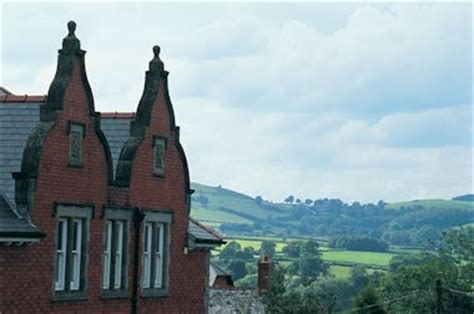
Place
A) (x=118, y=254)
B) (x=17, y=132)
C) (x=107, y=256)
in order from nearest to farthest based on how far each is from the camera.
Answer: (x=17, y=132) < (x=107, y=256) < (x=118, y=254)

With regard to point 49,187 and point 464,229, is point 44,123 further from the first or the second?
point 464,229

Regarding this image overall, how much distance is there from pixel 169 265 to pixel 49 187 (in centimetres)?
772

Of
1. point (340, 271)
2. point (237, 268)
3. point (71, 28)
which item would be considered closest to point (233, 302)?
point (71, 28)

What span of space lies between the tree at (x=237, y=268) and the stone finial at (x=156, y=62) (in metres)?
118

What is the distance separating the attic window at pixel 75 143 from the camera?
32469mm

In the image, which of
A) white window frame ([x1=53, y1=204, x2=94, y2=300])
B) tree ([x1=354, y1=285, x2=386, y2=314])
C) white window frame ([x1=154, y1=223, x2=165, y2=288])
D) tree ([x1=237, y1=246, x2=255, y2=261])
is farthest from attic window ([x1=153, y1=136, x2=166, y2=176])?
tree ([x1=237, y1=246, x2=255, y2=261])

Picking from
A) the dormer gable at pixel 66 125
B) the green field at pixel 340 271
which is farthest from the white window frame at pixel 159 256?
the green field at pixel 340 271

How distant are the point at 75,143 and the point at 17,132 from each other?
65.2 inches

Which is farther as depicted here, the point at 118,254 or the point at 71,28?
the point at 118,254

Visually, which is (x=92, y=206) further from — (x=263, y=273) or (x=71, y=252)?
(x=263, y=273)

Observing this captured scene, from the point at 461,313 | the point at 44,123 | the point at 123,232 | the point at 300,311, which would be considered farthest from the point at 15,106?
the point at 461,313

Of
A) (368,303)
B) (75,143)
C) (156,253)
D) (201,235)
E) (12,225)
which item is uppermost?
(75,143)

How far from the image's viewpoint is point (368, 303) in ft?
234

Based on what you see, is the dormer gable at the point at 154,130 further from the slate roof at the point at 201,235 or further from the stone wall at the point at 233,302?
the stone wall at the point at 233,302
